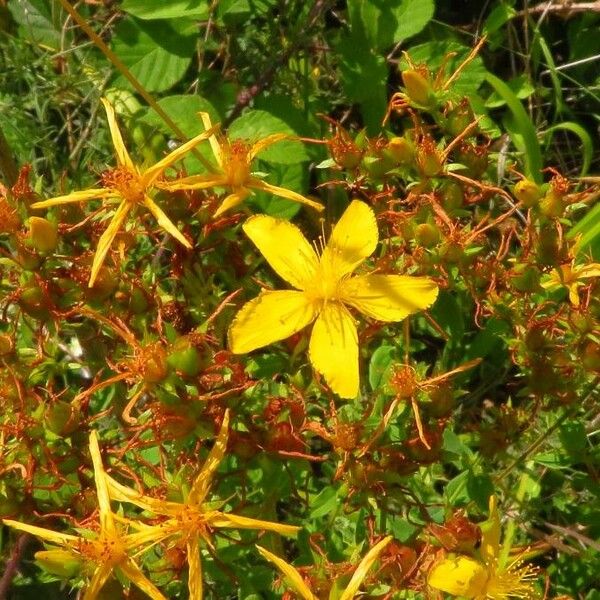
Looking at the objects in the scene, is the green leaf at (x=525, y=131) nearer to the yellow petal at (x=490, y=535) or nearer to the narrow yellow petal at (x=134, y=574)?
the yellow petal at (x=490, y=535)

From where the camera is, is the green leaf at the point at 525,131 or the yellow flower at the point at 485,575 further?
the green leaf at the point at 525,131

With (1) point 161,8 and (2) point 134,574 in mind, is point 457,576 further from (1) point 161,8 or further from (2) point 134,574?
(1) point 161,8

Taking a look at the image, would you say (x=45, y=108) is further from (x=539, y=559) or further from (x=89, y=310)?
(x=539, y=559)

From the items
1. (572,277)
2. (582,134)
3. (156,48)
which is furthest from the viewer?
(582,134)

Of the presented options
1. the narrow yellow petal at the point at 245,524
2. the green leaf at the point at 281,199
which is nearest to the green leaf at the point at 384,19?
the green leaf at the point at 281,199

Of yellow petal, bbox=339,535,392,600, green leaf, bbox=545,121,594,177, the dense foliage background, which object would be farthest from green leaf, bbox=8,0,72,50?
yellow petal, bbox=339,535,392,600

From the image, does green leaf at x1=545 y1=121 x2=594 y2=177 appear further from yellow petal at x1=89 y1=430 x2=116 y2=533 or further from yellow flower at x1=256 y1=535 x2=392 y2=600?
yellow petal at x1=89 y1=430 x2=116 y2=533

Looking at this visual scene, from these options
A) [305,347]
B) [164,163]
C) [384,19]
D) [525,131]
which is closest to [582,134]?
[525,131]
